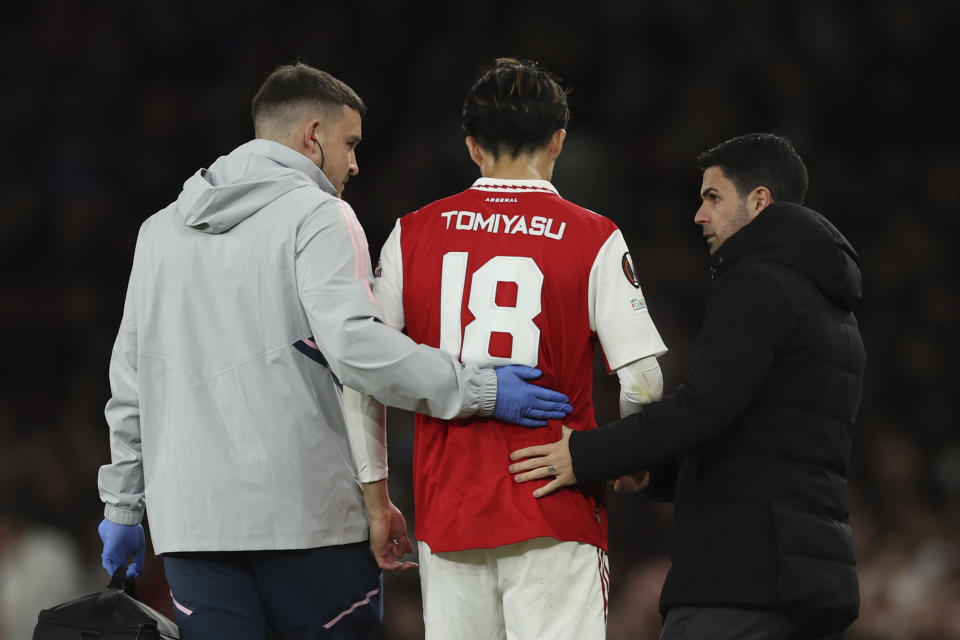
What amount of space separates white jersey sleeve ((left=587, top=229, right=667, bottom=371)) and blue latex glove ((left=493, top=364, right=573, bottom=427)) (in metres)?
0.20

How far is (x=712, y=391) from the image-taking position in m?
3.04

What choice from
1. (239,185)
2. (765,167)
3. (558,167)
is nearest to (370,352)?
(239,185)

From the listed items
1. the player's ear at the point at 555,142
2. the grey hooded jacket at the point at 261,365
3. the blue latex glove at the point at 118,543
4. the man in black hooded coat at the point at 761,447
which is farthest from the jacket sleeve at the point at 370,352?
the blue latex glove at the point at 118,543

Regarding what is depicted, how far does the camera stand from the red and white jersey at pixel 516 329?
3146mm

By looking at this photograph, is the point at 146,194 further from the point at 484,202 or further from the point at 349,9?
the point at 484,202

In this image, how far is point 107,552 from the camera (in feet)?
11.3

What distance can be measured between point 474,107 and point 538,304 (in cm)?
61

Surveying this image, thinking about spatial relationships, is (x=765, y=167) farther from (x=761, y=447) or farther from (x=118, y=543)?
(x=118, y=543)

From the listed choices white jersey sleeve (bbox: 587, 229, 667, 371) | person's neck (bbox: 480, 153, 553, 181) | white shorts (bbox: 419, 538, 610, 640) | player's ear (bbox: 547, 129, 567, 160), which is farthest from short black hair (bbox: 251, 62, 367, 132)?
Result: white shorts (bbox: 419, 538, 610, 640)

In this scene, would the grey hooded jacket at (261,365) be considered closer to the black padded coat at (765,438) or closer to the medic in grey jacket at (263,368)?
the medic in grey jacket at (263,368)

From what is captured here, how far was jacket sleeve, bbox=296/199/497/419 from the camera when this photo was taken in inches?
122

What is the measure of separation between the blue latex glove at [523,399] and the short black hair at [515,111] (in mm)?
628

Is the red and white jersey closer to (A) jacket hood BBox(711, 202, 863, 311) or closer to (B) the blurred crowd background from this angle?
(A) jacket hood BBox(711, 202, 863, 311)

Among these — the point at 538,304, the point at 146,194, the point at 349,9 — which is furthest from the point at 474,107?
the point at 349,9
